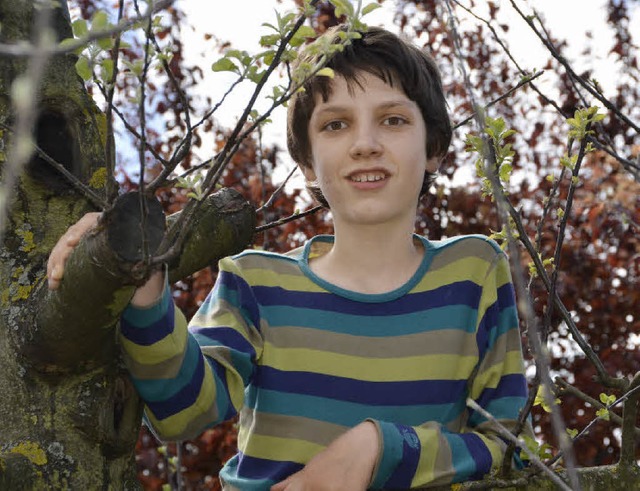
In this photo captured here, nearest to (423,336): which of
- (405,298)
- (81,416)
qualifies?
(405,298)

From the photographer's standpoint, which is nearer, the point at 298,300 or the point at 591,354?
the point at 591,354

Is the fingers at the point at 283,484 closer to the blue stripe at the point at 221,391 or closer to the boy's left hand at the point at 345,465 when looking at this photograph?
the boy's left hand at the point at 345,465

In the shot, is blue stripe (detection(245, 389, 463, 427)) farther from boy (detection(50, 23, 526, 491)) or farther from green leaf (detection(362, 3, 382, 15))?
green leaf (detection(362, 3, 382, 15))

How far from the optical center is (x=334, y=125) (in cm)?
204

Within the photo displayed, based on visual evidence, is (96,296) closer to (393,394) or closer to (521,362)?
(393,394)

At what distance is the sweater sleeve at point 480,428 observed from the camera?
1.72 meters

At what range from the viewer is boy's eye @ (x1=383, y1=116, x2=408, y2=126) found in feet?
6.66

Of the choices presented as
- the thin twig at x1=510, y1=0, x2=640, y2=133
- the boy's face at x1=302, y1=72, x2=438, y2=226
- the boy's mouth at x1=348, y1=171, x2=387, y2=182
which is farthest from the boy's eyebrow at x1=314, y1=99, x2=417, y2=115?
the thin twig at x1=510, y1=0, x2=640, y2=133

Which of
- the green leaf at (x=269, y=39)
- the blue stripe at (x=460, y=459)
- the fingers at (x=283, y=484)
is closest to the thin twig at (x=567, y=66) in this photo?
the green leaf at (x=269, y=39)

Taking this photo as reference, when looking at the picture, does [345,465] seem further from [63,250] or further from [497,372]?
[63,250]

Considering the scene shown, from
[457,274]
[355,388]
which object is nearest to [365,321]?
[355,388]

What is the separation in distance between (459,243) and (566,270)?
1865 mm

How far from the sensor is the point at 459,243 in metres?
2.14

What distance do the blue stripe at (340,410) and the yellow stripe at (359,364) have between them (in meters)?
0.06
